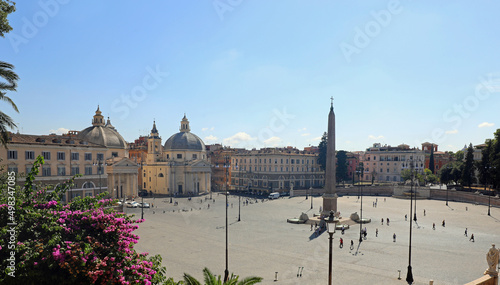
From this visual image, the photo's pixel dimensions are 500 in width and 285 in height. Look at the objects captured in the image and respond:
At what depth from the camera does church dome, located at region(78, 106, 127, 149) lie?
2505 inches

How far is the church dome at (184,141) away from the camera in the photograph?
77875 mm

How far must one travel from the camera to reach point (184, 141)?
78.2 metres

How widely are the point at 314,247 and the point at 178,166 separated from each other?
5195 cm

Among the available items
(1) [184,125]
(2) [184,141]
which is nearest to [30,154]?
(2) [184,141]

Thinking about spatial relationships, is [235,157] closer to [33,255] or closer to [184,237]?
[184,237]

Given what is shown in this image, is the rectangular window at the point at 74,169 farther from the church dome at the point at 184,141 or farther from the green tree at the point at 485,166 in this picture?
the green tree at the point at 485,166

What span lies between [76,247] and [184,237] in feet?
71.1

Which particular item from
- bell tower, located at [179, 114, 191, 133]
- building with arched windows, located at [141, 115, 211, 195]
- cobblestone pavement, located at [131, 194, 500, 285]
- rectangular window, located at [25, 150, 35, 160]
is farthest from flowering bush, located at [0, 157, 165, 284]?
bell tower, located at [179, 114, 191, 133]

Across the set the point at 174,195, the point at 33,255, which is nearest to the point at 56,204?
the point at 33,255

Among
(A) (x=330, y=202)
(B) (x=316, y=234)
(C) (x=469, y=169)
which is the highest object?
(C) (x=469, y=169)

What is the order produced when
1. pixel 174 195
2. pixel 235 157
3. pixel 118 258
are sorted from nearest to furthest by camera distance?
1. pixel 118 258
2. pixel 174 195
3. pixel 235 157

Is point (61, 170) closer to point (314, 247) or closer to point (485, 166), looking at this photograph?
point (314, 247)

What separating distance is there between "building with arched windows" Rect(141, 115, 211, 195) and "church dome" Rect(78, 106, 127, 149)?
34.7 ft

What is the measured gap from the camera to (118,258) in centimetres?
1116
